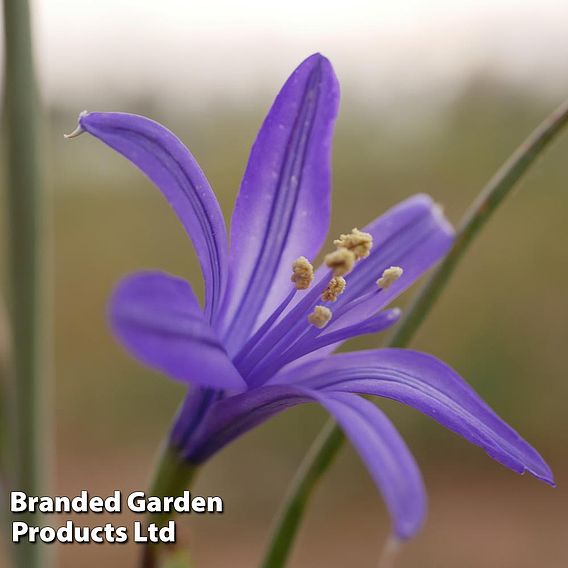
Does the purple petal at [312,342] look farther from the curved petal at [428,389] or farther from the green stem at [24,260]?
the green stem at [24,260]

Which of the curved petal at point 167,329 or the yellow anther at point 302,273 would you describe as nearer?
the curved petal at point 167,329

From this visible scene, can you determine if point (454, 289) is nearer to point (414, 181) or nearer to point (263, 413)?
point (414, 181)

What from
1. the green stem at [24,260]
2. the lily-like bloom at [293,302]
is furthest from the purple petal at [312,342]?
the green stem at [24,260]

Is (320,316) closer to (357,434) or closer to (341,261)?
(341,261)

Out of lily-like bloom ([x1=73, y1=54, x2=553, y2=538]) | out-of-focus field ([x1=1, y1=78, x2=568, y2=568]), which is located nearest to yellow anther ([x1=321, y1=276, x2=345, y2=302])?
lily-like bloom ([x1=73, y1=54, x2=553, y2=538])

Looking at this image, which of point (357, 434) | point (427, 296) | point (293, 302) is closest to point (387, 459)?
point (357, 434)

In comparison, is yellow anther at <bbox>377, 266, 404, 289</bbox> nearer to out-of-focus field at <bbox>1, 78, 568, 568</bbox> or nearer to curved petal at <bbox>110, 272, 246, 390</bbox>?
curved petal at <bbox>110, 272, 246, 390</bbox>

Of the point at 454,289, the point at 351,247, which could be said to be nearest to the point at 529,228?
the point at 454,289
